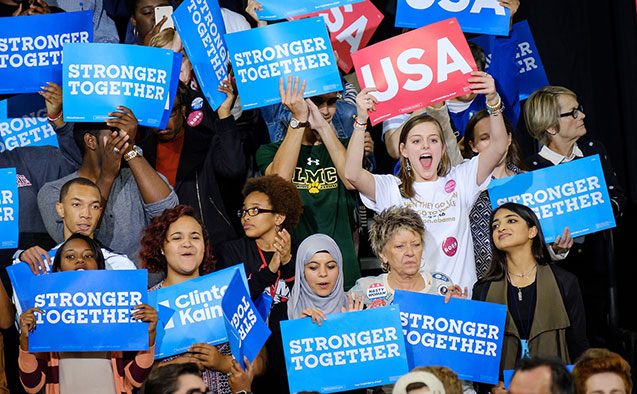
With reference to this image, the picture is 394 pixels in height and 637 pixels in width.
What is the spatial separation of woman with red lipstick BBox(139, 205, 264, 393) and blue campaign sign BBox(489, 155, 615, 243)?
1.62m

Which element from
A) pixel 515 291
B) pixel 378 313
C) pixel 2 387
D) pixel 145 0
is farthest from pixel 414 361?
pixel 145 0

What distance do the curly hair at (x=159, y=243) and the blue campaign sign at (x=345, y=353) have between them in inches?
27.1

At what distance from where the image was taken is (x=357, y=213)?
6062mm

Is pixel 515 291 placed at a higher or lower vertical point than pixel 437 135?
lower

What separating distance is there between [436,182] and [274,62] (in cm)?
112

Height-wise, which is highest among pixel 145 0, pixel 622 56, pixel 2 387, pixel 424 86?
pixel 145 0

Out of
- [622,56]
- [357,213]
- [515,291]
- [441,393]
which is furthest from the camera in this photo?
[622,56]

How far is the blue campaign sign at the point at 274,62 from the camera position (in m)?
5.36

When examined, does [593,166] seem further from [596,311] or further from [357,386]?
[357,386]

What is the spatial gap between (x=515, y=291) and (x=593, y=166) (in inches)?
37.2

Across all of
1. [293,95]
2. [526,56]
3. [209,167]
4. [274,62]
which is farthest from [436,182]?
[526,56]

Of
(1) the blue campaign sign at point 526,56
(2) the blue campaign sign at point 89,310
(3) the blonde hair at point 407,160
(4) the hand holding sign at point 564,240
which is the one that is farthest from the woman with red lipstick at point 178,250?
(1) the blue campaign sign at point 526,56

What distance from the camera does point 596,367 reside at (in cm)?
417

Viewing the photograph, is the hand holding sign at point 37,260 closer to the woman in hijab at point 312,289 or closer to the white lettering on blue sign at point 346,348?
the woman in hijab at point 312,289
